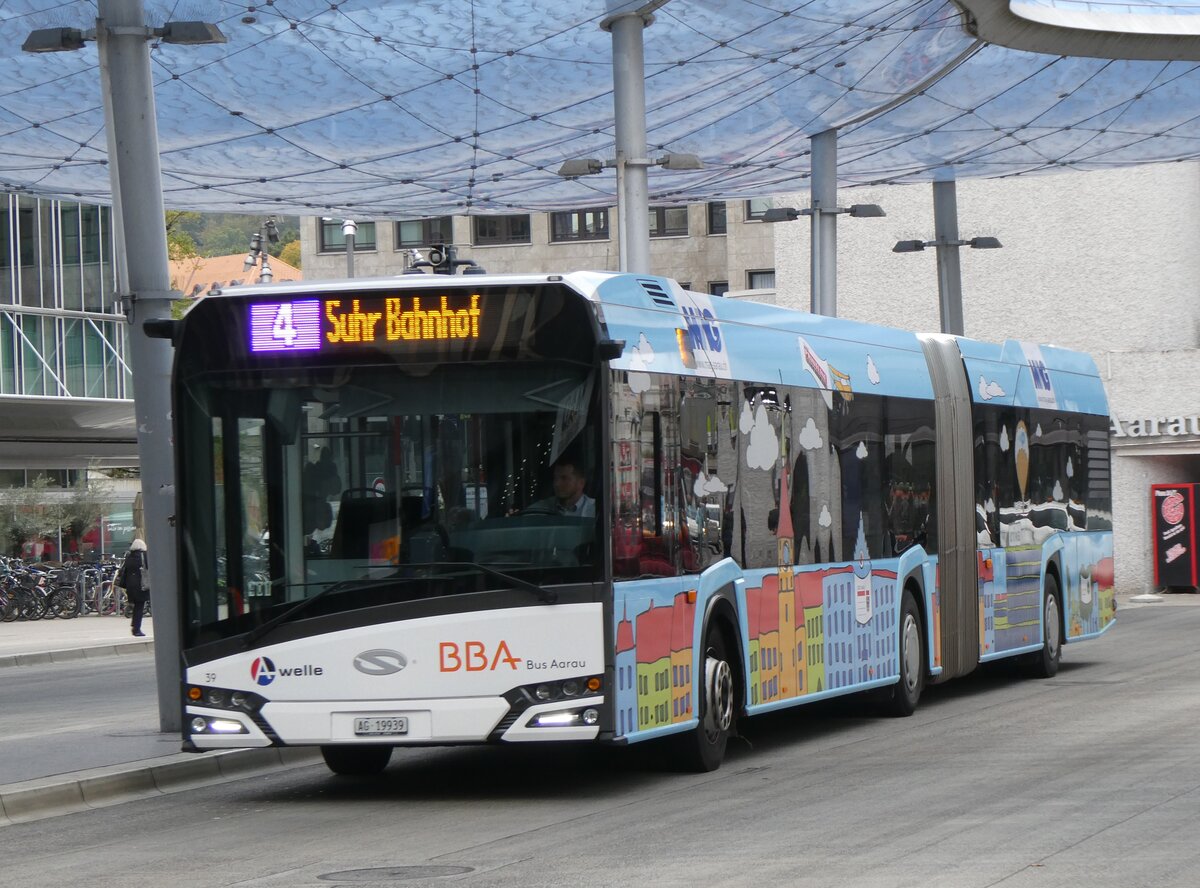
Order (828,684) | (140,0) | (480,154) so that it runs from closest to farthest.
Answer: (828,684), (140,0), (480,154)

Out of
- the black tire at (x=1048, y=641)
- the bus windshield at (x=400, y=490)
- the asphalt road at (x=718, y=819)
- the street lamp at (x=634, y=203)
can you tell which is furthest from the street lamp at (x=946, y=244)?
the bus windshield at (x=400, y=490)

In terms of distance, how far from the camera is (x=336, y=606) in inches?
444

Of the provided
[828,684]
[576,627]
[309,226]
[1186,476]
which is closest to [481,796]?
[576,627]

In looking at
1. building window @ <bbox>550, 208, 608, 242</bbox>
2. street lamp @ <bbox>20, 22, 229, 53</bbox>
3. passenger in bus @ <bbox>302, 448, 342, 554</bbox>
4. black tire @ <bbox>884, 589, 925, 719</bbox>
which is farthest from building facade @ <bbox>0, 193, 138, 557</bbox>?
passenger in bus @ <bbox>302, 448, 342, 554</bbox>

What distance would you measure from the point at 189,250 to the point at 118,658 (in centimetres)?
4410

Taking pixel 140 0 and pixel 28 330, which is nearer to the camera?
pixel 140 0

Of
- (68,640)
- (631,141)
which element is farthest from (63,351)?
(631,141)

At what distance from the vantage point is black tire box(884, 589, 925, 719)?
1642 centimetres

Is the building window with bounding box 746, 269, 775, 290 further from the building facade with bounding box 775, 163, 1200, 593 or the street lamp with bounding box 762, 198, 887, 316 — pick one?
the street lamp with bounding box 762, 198, 887, 316

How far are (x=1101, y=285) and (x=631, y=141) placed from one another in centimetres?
2292

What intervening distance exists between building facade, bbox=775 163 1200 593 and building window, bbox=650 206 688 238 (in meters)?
23.9

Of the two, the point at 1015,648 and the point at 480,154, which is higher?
the point at 480,154

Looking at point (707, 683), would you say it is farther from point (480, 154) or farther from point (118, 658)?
point (480, 154)

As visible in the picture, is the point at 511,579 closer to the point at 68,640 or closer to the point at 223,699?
the point at 223,699
